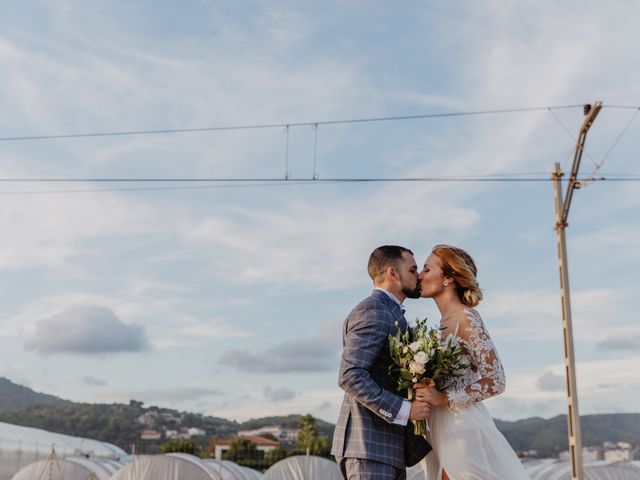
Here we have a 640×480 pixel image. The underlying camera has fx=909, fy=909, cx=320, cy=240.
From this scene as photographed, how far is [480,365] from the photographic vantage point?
578 centimetres

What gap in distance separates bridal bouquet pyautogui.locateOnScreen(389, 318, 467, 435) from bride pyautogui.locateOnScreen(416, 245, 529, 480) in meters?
0.08

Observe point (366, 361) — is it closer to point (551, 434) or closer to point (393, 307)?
point (393, 307)

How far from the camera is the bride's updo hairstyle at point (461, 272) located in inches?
237

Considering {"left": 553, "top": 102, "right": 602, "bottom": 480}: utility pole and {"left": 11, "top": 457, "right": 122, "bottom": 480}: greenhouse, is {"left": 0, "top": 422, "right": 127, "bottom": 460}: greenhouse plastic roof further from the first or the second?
{"left": 553, "top": 102, "right": 602, "bottom": 480}: utility pole

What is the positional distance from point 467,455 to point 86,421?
304 ft

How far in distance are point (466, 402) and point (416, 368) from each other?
→ 0.52 m

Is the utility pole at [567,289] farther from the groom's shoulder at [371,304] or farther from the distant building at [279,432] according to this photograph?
the distant building at [279,432]

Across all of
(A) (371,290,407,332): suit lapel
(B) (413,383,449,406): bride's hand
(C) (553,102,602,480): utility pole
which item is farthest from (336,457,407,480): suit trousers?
(C) (553,102,602,480): utility pole

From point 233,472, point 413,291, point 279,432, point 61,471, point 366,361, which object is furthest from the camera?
point 279,432

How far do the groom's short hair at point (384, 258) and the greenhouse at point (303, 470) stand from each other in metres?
23.4

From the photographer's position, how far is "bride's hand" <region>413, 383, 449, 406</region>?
5.60m

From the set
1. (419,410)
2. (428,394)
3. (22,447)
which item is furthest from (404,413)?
(22,447)

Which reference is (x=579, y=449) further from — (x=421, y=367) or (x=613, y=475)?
(x=613, y=475)

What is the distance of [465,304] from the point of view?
20.0 ft
